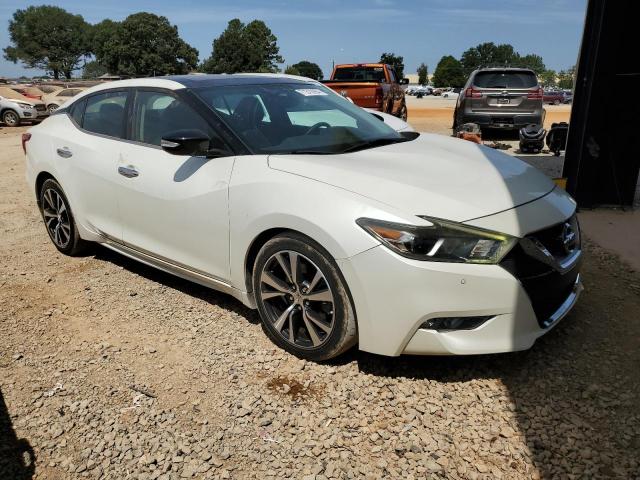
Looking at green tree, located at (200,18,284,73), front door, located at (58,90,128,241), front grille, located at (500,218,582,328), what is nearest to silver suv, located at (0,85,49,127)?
front door, located at (58,90,128,241)

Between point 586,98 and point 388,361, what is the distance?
15.0ft

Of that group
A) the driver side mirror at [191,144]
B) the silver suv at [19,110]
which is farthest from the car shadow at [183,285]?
the silver suv at [19,110]

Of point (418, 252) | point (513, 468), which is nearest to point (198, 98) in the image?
point (418, 252)

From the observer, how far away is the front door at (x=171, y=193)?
3.31 metres

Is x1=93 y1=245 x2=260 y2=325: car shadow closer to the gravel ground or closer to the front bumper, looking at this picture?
the gravel ground

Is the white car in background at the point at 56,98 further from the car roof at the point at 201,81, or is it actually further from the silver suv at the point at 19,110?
the car roof at the point at 201,81

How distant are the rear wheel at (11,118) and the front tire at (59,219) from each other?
17.6 metres

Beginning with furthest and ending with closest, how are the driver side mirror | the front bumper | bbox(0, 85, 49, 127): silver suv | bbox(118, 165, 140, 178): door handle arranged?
bbox(0, 85, 49, 127): silver suv
bbox(118, 165, 140, 178): door handle
the driver side mirror
the front bumper

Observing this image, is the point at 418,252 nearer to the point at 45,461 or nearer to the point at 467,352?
the point at 467,352

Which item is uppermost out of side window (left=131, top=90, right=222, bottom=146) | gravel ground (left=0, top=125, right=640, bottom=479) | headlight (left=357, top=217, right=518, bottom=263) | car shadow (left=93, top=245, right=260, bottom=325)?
side window (left=131, top=90, right=222, bottom=146)

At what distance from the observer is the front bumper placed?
8.35 ft

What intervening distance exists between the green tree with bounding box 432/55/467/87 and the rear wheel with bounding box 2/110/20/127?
102 metres

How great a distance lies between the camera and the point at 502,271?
2562 millimetres

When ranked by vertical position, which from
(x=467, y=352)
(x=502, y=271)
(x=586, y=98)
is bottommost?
(x=467, y=352)
